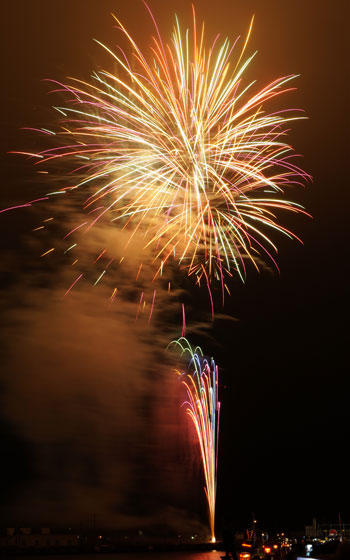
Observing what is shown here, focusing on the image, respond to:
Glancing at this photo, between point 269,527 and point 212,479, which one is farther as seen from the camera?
point 269,527

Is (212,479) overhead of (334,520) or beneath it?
beneath

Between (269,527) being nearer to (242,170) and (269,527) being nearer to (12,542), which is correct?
(12,542)

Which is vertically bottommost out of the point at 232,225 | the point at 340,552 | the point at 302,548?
the point at 340,552

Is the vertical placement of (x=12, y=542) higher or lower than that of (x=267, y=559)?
higher

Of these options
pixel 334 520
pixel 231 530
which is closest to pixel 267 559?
pixel 231 530

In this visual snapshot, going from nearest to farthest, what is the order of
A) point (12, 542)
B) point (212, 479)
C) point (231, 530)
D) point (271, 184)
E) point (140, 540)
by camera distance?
point (231, 530) < point (271, 184) < point (212, 479) < point (12, 542) < point (140, 540)

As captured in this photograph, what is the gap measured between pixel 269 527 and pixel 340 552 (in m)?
86.2

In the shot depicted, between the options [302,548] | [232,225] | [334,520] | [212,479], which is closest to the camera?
[232,225]

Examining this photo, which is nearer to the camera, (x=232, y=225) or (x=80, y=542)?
(x=232, y=225)

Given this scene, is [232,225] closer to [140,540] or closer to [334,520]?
[334,520]

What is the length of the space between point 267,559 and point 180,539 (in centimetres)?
12629

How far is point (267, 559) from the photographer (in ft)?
67.7

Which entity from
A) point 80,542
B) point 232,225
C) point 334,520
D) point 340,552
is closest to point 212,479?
point 232,225

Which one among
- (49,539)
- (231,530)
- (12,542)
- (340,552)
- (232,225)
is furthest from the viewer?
(49,539)
